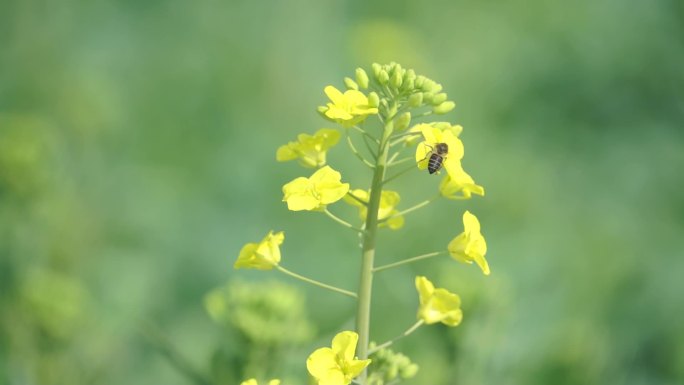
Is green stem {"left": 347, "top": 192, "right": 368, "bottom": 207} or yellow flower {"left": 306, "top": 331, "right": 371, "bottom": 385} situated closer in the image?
yellow flower {"left": 306, "top": 331, "right": 371, "bottom": 385}

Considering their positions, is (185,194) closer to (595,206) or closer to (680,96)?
(595,206)

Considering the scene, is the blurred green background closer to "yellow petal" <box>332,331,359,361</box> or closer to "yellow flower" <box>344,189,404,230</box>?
"yellow flower" <box>344,189,404,230</box>

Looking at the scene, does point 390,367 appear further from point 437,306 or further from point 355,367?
point 355,367

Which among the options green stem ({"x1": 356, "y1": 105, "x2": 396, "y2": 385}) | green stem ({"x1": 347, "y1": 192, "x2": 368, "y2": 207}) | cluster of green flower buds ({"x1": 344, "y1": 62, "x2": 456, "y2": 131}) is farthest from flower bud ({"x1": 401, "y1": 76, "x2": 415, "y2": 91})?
green stem ({"x1": 347, "y1": 192, "x2": 368, "y2": 207})

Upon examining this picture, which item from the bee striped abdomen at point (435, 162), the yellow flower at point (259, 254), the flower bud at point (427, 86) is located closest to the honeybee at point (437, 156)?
the bee striped abdomen at point (435, 162)

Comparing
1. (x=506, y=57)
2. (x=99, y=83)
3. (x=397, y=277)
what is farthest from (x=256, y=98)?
(x=397, y=277)

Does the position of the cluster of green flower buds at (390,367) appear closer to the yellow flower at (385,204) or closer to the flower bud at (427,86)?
the yellow flower at (385,204)
